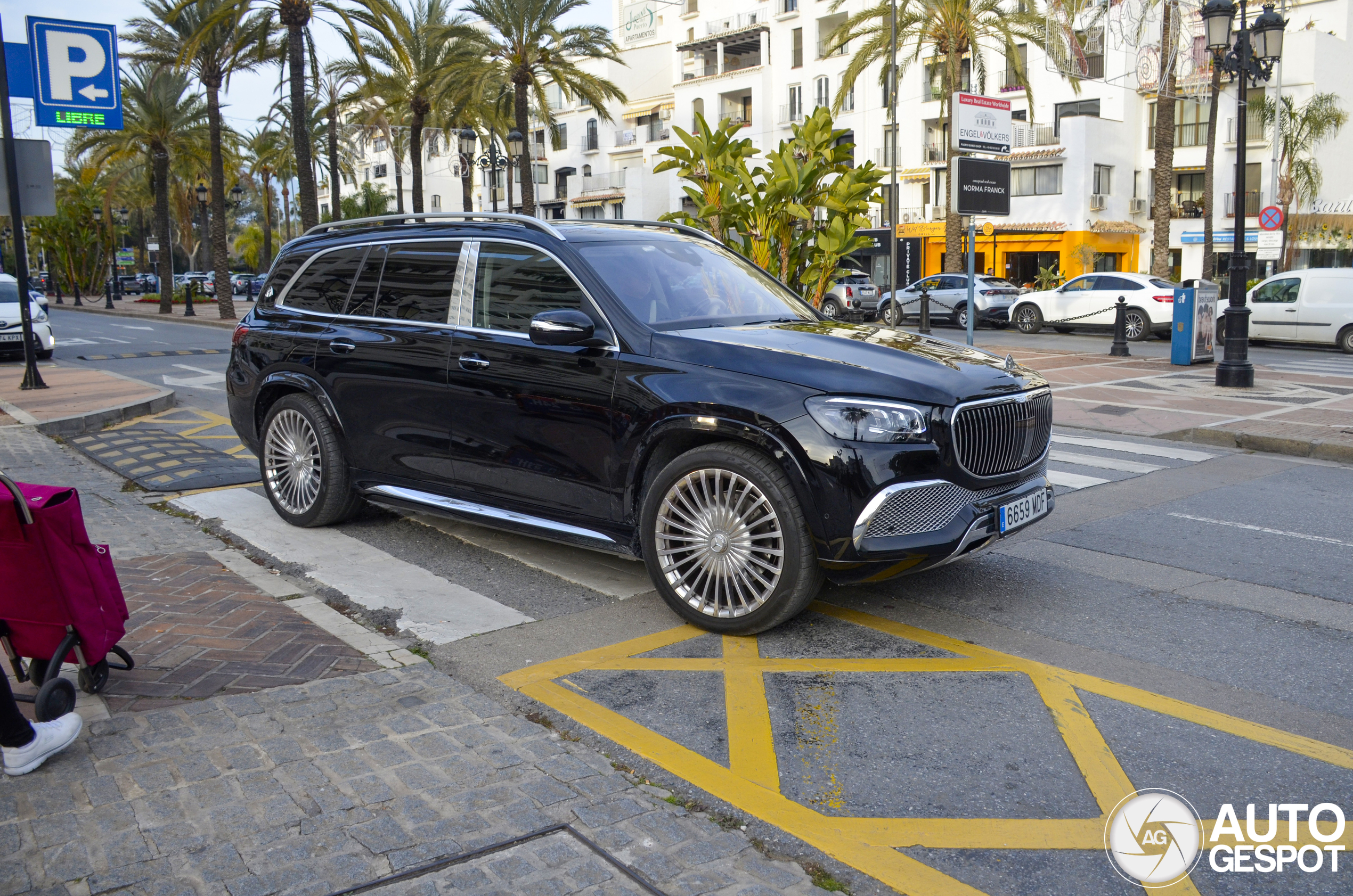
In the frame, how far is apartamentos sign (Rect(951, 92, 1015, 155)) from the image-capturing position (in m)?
12.2

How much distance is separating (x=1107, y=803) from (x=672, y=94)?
6469 centimetres

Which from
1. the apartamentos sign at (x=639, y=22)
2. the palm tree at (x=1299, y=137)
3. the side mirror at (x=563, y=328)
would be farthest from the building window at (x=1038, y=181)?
the side mirror at (x=563, y=328)

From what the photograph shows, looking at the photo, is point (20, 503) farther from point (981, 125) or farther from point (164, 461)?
point (981, 125)

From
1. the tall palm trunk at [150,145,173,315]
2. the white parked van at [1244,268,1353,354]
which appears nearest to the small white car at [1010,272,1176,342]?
the white parked van at [1244,268,1353,354]

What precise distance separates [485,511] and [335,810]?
2.56 m

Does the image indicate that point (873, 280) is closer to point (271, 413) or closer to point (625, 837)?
point (271, 413)

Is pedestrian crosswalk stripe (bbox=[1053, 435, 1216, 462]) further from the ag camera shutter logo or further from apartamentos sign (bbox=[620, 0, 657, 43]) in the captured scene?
apartamentos sign (bbox=[620, 0, 657, 43])

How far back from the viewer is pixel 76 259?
57750 mm

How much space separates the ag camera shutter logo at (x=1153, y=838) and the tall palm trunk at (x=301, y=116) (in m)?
25.6

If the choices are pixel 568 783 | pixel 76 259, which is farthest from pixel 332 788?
pixel 76 259

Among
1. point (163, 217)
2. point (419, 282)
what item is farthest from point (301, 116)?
point (419, 282)

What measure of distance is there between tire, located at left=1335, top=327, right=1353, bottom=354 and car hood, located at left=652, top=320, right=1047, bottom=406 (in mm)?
20112

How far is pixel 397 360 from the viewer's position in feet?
19.6

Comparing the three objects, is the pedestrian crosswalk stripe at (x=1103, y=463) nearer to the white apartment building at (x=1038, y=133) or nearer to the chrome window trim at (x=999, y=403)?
the chrome window trim at (x=999, y=403)
